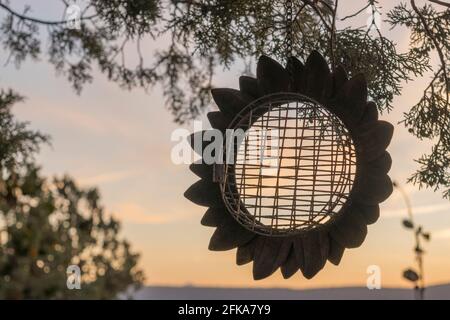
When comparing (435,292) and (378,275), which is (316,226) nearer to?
(378,275)

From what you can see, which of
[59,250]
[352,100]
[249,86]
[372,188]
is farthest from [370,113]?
[59,250]

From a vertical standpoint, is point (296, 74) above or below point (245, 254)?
above

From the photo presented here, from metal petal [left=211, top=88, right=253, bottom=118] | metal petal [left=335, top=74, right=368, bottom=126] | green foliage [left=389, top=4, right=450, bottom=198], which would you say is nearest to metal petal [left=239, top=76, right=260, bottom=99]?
metal petal [left=211, top=88, right=253, bottom=118]

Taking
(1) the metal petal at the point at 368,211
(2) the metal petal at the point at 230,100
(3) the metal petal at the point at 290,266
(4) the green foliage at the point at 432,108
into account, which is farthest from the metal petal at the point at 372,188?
(4) the green foliage at the point at 432,108

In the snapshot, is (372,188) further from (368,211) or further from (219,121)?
(219,121)

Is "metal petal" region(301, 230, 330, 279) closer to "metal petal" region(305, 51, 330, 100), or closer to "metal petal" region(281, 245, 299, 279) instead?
"metal petal" region(281, 245, 299, 279)

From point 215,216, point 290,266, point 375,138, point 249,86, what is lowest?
point 290,266

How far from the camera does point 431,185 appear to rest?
2102 mm

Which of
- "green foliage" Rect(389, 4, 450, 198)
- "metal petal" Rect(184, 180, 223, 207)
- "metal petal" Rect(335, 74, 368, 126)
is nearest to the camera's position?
"metal petal" Rect(335, 74, 368, 126)

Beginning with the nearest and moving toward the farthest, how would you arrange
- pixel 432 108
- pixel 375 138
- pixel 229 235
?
1. pixel 375 138
2. pixel 229 235
3. pixel 432 108

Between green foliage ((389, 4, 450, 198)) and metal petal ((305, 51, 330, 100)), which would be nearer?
metal petal ((305, 51, 330, 100))

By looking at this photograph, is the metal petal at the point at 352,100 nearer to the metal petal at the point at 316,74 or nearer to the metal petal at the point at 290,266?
the metal petal at the point at 316,74

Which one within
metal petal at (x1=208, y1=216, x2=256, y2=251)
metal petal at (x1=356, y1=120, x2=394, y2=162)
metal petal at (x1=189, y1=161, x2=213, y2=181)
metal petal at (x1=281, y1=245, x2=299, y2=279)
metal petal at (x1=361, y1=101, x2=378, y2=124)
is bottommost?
metal petal at (x1=281, y1=245, x2=299, y2=279)

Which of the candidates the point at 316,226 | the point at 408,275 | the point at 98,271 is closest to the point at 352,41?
the point at 408,275
